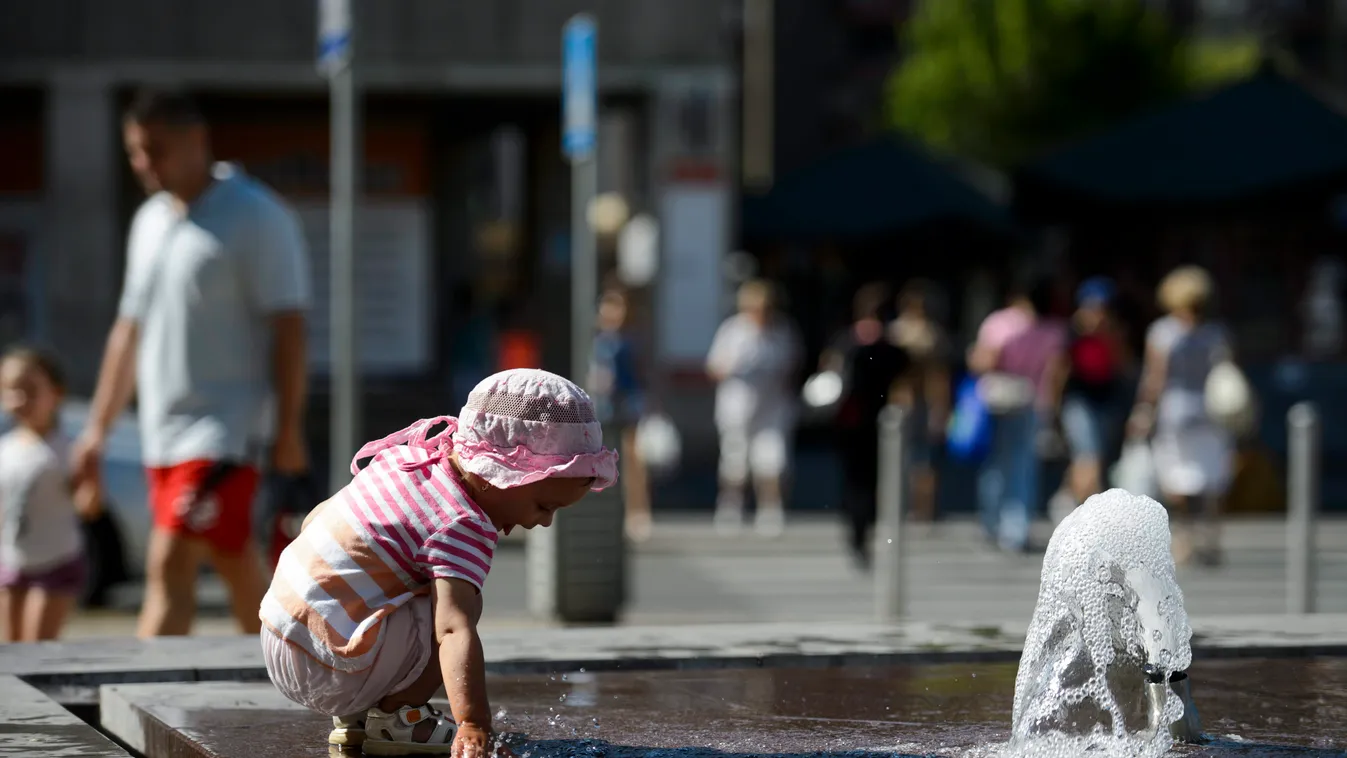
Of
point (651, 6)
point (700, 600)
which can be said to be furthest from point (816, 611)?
point (651, 6)

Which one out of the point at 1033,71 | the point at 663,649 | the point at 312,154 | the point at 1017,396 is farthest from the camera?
the point at 1033,71

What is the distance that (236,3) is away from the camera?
69.6ft

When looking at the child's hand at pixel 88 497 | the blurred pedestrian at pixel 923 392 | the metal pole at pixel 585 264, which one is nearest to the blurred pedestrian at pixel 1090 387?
the blurred pedestrian at pixel 923 392

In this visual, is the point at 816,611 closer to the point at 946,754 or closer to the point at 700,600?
the point at 700,600

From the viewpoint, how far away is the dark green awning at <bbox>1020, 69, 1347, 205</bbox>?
20.2 metres

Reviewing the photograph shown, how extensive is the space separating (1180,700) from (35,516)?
4.32 metres

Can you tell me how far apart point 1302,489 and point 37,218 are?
589 inches

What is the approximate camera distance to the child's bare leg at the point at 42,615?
24.4ft

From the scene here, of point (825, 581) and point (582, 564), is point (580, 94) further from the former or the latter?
point (582, 564)

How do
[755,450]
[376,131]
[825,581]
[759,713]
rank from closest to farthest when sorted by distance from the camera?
[759,713]
[825,581]
[755,450]
[376,131]

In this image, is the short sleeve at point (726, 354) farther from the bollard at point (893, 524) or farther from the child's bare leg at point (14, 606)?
the child's bare leg at point (14, 606)

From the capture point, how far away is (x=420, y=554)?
4.27m

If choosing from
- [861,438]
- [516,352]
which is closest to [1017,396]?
[861,438]

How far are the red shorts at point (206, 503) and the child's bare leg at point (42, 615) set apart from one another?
120cm
